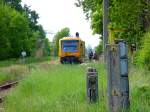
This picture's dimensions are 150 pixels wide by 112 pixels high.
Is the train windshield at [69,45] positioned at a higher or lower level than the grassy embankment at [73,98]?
Answer: higher

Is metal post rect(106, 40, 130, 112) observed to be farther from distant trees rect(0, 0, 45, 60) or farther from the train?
distant trees rect(0, 0, 45, 60)

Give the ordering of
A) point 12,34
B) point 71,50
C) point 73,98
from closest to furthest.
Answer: point 73,98 < point 71,50 < point 12,34

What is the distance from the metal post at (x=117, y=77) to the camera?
9.73 metres

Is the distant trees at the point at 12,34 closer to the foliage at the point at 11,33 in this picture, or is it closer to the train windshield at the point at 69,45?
the foliage at the point at 11,33

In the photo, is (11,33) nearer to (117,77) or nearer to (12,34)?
(12,34)

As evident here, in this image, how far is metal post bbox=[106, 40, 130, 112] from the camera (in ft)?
31.9

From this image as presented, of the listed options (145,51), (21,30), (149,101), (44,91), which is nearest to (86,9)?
(44,91)

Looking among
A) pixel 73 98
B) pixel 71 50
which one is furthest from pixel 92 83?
pixel 71 50

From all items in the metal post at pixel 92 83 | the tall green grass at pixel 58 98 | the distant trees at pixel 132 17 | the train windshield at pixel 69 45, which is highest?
the distant trees at pixel 132 17

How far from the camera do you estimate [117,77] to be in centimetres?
973

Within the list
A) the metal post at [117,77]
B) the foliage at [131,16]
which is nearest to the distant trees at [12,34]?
the foliage at [131,16]

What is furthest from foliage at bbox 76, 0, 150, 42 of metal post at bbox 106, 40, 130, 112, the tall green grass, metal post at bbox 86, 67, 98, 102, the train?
the train

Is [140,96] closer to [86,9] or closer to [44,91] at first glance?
[44,91]

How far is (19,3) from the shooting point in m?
112
